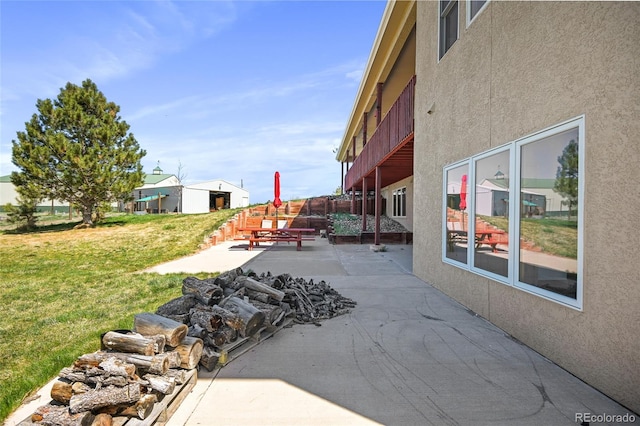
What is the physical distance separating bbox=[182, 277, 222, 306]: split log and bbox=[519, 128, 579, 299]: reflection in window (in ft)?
12.1

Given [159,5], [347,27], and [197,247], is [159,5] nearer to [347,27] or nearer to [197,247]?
[347,27]

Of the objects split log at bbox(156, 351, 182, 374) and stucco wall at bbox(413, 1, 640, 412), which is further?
split log at bbox(156, 351, 182, 374)

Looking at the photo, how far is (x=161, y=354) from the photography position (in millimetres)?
2693

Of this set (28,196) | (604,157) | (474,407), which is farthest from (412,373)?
(28,196)

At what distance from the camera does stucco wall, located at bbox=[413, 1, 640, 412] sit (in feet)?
8.50

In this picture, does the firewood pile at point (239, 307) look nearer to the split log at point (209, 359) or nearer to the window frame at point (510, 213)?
the split log at point (209, 359)

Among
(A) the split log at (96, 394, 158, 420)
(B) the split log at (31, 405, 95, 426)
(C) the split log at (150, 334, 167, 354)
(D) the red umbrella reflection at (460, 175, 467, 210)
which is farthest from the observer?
(D) the red umbrella reflection at (460, 175, 467, 210)

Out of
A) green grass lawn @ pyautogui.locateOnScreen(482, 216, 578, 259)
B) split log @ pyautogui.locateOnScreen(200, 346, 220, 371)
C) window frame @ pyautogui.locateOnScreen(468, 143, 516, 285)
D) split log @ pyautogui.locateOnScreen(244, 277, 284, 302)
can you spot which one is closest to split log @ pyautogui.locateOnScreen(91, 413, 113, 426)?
split log @ pyautogui.locateOnScreen(200, 346, 220, 371)

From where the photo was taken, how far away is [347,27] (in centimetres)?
1205

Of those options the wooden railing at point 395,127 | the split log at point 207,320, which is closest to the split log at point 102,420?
the split log at point 207,320

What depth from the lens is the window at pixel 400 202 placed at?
16.5 m

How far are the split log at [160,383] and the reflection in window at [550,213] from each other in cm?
340

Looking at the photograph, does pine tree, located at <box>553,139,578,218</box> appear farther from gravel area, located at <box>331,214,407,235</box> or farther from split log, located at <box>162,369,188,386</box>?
gravel area, located at <box>331,214,407,235</box>

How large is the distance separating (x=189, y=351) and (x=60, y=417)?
101 centimetres
